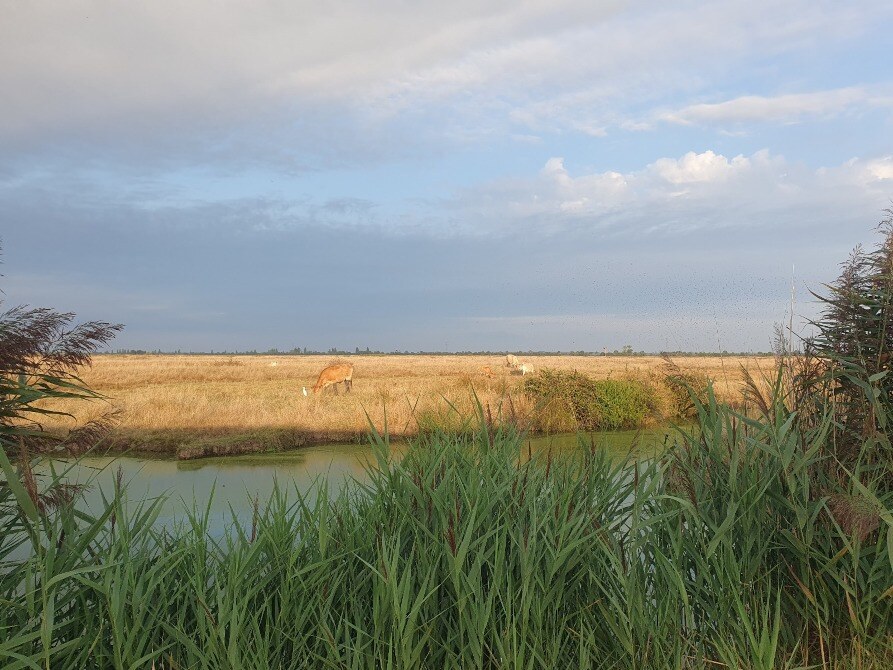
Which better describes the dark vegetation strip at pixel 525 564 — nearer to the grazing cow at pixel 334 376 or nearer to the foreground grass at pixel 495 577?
the foreground grass at pixel 495 577

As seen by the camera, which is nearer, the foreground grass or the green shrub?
the foreground grass

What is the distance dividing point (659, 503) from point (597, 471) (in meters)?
0.37

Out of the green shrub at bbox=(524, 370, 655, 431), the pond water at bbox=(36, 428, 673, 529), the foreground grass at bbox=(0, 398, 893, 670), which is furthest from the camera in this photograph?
the green shrub at bbox=(524, 370, 655, 431)

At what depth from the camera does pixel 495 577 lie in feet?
9.68

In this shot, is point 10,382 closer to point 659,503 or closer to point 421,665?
point 421,665

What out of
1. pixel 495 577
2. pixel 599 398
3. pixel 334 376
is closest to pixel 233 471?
pixel 599 398

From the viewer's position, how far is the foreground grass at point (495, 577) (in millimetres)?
2848

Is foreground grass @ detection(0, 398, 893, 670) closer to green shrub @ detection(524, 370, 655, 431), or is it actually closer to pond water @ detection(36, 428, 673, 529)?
pond water @ detection(36, 428, 673, 529)

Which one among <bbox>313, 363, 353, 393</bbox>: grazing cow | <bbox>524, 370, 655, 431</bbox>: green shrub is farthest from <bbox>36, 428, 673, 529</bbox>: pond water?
<bbox>313, 363, 353, 393</bbox>: grazing cow

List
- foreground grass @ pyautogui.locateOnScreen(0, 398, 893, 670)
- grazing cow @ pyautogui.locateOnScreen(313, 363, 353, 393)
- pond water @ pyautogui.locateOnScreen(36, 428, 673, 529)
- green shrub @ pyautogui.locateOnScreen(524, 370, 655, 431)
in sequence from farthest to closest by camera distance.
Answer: grazing cow @ pyautogui.locateOnScreen(313, 363, 353, 393) → green shrub @ pyautogui.locateOnScreen(524, 370, 655, 431) → pond water @ pyautogui.locateOnScreen(36, 428, 673, 529) → foreground grass @ pyautogui.locateOnScreen(0, 398, 893, 670)

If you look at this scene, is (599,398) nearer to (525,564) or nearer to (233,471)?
(233,471)

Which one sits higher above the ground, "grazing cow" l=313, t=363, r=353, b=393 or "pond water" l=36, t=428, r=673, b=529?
"grazing cow" l=313, t=363, r=353, b=393

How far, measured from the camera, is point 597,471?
3877mm

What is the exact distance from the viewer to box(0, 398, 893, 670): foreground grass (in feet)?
9.34
